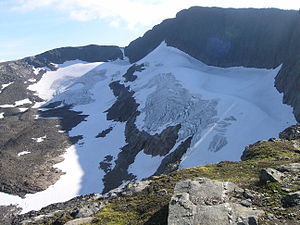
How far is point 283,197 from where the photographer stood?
13570 mm

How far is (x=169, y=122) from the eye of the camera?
65062 millimetres

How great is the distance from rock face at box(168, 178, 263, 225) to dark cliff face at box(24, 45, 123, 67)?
15951 cm

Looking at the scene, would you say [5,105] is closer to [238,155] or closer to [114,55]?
[114,55]

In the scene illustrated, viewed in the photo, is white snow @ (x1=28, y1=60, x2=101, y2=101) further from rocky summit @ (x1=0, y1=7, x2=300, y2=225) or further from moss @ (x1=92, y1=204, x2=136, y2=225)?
moss @ (x1=92, y1=204, x2=136, y2=225)

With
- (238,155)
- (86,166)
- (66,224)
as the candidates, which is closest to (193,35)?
(86,166)

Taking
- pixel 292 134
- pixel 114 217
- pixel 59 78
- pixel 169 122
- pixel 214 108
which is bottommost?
pixel 59 78

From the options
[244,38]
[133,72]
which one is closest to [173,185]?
[244,38]

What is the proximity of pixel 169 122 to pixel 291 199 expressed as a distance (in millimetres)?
51863

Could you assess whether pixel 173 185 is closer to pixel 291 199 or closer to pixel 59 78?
pixel 291 199

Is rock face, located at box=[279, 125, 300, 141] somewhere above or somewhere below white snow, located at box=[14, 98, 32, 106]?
above

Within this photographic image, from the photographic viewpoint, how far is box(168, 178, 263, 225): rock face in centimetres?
1190

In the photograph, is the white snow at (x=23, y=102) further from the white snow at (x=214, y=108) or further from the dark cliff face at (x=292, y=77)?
the dark cliff face at (x=292, y=77)

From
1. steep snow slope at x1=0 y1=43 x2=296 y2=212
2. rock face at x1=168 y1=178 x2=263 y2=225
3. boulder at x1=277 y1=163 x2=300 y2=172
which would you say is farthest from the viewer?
steep snow slope at x1=0 y1=43 x2=296 y2=212

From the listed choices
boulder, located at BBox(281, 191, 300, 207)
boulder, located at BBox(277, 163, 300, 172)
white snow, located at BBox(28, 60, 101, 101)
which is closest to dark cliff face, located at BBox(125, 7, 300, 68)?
white snow, located at BBox(28, 60, 101, 101)
